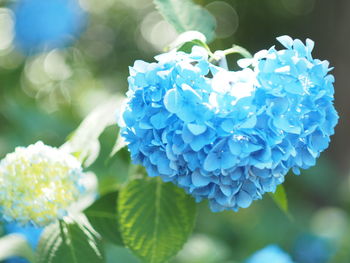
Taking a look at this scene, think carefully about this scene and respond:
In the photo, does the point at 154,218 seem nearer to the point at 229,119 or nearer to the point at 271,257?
the point at 229,119

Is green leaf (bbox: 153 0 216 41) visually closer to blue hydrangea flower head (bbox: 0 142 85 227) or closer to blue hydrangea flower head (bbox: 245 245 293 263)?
blue hydrangea flower head (bbox: 0 142 85 227)

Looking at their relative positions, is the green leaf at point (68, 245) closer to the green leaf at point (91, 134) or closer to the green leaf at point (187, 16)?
the green leaf at point (91, 134)

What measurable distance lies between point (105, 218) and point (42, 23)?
1.91 m

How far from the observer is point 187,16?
51.5 inches

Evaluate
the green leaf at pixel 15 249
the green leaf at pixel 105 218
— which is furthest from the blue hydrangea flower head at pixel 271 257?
the green leaf at pixel 15 249

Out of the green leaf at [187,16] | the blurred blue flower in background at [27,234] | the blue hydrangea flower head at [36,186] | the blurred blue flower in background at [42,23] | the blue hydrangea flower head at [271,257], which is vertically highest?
the blurred blue flower in background at [42,23]

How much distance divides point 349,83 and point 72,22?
179cm

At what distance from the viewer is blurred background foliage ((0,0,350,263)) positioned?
272 centimetres

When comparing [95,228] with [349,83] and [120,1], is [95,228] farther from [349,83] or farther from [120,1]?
[349,83]

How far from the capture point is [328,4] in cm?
392

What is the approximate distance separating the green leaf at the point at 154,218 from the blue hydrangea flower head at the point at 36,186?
0.14 m

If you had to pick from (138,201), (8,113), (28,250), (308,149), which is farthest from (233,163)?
(8,113)

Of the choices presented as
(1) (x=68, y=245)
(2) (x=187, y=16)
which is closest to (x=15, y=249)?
(1) (x=68, y=245)

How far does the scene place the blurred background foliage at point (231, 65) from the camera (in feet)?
8.93
